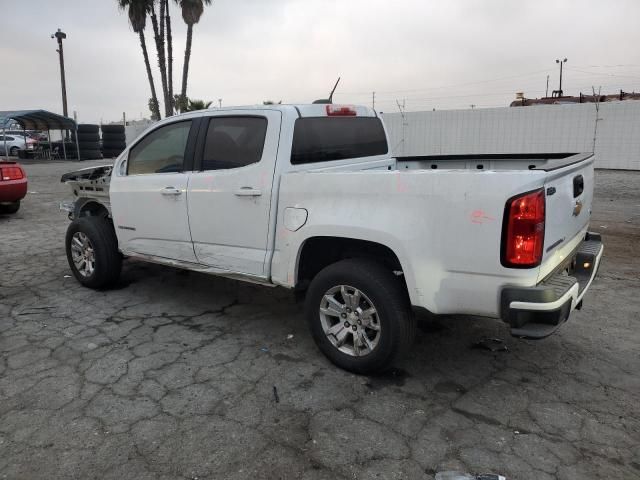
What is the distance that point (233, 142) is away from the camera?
152 inches

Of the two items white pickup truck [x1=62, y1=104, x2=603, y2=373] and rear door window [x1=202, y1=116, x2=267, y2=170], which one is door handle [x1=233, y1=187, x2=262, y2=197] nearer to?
white pickup truck [x1=62, y1=104, x2=603, y2=373]

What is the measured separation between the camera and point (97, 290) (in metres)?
5.15

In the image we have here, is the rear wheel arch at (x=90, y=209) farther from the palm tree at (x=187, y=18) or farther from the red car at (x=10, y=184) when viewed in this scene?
the palm tree at (x=187, y=18)

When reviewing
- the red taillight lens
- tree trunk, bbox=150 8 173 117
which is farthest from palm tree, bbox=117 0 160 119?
the red taillight lens

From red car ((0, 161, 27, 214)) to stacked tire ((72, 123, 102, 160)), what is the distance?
1719 centimetres

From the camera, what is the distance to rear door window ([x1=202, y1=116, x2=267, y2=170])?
12.1 feet

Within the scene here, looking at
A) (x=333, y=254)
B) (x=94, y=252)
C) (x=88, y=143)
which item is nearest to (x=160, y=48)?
(x=88, y=143)

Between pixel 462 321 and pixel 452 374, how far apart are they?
962 millimetres

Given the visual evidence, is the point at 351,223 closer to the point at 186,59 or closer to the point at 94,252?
the point at 94,252

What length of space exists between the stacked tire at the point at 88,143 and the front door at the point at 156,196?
23.2m

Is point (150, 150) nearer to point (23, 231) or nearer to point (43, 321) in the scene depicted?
point (43, 321)

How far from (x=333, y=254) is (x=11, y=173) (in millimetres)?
8286

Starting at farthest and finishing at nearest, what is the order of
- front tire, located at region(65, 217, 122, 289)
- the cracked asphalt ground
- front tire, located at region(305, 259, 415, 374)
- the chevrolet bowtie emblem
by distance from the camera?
front tire, located at region(65, 217, 122, 289) < the chevrolet bowtie emblem < front tire, located at region(305, 259, 415, 374) < the cracked asphalt ground

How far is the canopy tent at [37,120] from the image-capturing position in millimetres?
22031
